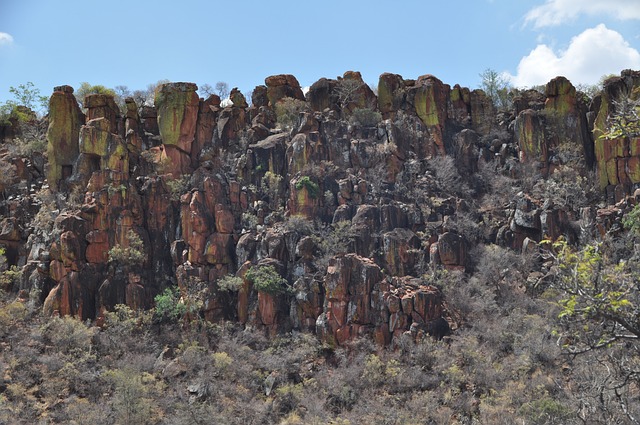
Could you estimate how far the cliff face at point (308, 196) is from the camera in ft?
115

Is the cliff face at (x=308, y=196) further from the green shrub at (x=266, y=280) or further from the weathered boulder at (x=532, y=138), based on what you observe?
the green shrub at (x=266, y=280)

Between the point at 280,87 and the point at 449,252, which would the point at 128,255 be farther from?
the point at 449,252

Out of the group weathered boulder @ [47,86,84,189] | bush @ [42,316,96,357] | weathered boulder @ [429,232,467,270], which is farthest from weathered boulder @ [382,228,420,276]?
weathered boulder @ [47,86,84,189]

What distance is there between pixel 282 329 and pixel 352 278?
4.88 m

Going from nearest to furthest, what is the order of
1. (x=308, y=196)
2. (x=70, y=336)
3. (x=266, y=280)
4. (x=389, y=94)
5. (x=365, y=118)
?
(x=70, y=336) → (x=266, y=280) → (x=308, y=196) → (x=365, y=118) → (x=389, y=94)

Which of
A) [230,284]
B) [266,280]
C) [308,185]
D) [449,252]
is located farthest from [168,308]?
[449,252]

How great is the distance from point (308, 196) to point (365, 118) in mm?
8635

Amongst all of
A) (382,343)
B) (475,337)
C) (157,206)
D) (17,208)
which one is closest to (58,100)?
(17,208)

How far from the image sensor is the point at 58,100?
4234cm

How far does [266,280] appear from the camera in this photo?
34.7 metres

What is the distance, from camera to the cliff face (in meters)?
34.9

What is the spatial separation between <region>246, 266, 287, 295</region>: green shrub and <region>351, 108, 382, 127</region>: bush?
1444 centimetres

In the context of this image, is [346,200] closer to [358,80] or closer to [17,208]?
[358,80]

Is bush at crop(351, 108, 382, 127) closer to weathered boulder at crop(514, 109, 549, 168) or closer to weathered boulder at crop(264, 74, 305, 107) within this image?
weathered boulder at crop(264, 74, 305, 107)
